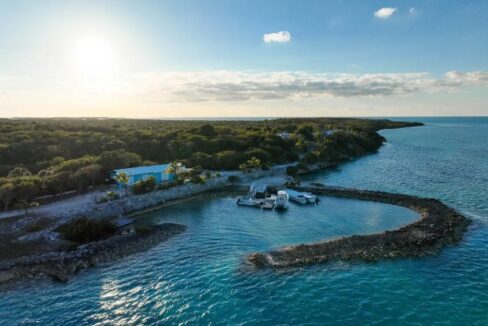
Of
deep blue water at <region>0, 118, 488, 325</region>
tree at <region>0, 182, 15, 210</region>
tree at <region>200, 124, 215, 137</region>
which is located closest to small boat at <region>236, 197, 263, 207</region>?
deep blue water at <region>0, 118, 488, 325</region>

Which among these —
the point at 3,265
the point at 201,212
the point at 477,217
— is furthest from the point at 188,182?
the point at 477,217

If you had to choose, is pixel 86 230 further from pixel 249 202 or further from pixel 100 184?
pixel 249 202

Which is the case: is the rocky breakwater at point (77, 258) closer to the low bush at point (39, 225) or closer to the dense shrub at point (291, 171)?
the low bush at point (39, 225)

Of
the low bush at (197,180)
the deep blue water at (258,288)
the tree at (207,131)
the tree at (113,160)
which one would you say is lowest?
the deep blue water at (258,288)

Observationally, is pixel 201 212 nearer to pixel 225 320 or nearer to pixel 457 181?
pixel 225 320

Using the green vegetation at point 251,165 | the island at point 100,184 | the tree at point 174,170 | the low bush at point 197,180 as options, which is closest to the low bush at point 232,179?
the island at point 100,184

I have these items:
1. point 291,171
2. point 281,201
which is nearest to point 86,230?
point 281,201
